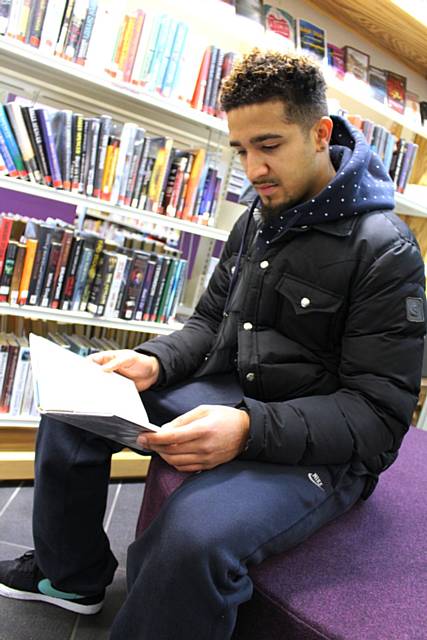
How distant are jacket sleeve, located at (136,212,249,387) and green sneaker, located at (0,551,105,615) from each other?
1.85 ft

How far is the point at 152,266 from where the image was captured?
2.00 m

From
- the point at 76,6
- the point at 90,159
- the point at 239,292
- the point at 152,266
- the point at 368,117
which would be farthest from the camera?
the point at 368,117

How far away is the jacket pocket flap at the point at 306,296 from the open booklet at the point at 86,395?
15.7 inches

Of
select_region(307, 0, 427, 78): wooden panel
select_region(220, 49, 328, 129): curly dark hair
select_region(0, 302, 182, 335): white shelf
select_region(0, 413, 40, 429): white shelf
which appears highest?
select_region(307, 0, 427, 78): wooden panel

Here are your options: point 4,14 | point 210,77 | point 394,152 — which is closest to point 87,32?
point 4,14

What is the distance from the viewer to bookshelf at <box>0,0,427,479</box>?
70.7 inches

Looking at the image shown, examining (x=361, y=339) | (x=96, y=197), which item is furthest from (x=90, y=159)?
(x=361, y=339)

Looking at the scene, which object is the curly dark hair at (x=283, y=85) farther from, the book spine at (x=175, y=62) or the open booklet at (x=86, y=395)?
the book spine at (x=175, y=62)

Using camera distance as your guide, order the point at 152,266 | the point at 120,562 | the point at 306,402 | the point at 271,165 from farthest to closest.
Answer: the point at 152,266 < the point at 120,562 < the point at 271,165 < the point at 306,402

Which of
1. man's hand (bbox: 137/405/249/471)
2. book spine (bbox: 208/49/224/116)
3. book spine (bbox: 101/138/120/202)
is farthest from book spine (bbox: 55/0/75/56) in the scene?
man's hand (bbox: 137/405/249/471)

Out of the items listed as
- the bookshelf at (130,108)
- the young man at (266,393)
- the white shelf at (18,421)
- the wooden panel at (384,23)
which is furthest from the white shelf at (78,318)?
the wooden panel at (384,23)

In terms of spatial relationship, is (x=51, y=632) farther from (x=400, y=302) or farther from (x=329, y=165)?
(x=329, y=165)

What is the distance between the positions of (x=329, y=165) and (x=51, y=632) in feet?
4.28

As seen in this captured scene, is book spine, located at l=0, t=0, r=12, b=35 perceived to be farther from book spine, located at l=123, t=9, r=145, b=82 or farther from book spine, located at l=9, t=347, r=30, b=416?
book spine, located at l=9, t=347, r=30, b=416
